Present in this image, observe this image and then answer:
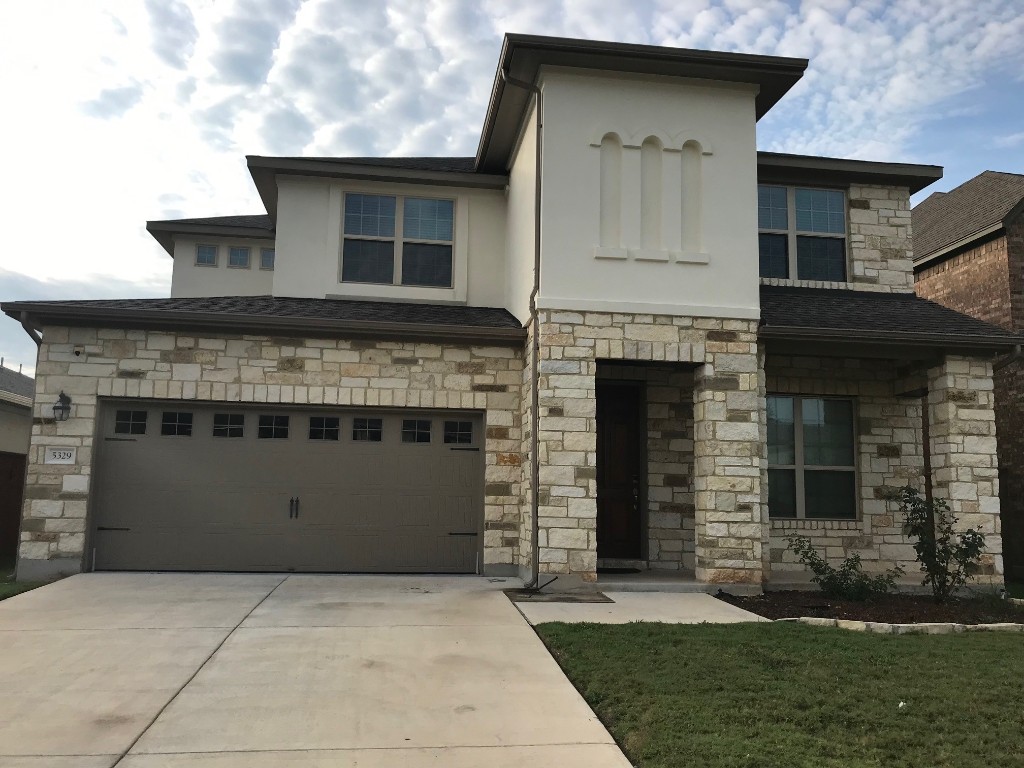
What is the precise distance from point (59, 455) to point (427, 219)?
600 centimetres

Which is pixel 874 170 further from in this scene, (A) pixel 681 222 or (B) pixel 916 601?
(B) pixel 916 601

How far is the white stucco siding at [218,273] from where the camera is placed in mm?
16969

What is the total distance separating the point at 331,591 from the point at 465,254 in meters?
5.56

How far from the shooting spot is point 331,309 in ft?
37.0

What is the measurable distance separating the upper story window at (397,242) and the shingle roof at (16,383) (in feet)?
42.3

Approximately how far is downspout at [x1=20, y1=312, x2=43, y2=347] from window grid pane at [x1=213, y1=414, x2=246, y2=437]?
233 centimetres

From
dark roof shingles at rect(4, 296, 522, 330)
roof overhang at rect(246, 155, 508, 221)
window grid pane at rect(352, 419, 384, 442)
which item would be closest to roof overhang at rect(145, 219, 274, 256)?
roof overhang at rect(246, 155, 508, 221)

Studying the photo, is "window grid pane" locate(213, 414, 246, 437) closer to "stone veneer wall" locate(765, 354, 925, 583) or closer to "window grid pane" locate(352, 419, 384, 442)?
"window grid pane" locate(352, 419, 384, 442)

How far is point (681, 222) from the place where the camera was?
1014 cm

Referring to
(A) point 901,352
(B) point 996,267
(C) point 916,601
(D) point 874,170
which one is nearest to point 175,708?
(C) point 916,601

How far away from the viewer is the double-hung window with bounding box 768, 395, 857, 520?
11469 millimetres

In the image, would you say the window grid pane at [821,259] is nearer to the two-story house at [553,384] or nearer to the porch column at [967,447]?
the two-story house at [553,384]

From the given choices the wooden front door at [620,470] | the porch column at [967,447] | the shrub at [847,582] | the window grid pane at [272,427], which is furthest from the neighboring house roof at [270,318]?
the porch column at [967,447]

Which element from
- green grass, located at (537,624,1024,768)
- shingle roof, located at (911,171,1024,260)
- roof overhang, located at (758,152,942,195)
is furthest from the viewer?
shingle roof, located at (911,171,1024,260)
